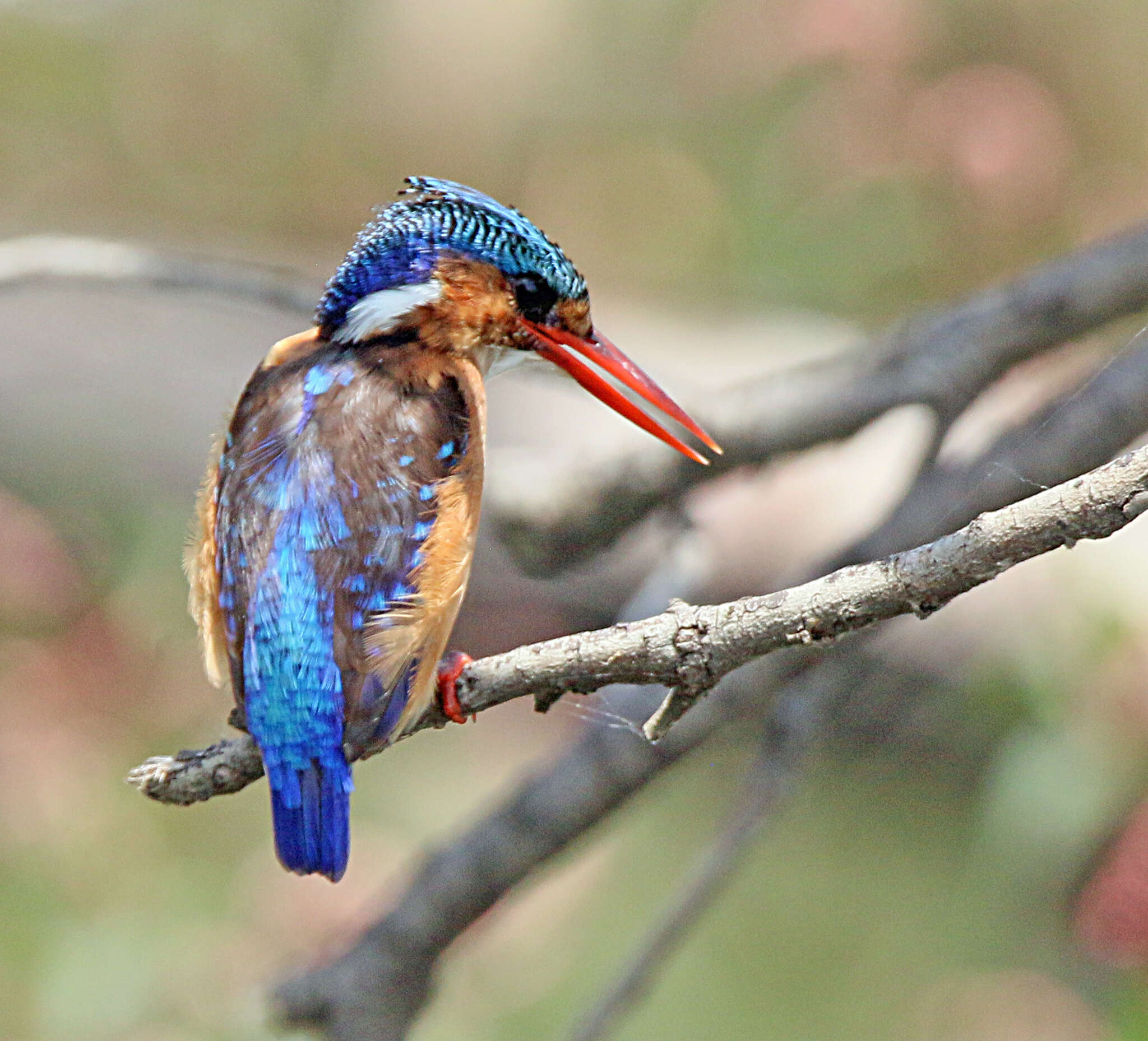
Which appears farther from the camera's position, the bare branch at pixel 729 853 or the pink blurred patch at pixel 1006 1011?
the pink blurred patch at pixel 1006 1011

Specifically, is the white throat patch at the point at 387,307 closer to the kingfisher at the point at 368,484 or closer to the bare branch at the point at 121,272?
the kingfisher at the point at 368,484

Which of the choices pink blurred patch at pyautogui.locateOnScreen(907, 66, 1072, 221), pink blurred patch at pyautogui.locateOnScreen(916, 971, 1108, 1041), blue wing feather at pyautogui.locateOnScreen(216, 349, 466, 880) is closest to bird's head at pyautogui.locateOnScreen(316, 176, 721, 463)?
blue wing feather at pyautogui.locateOnScreen(216, 349, 466, 880)

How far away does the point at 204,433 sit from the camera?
10.1 feet

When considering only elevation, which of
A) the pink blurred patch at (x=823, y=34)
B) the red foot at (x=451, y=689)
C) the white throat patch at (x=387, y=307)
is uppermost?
the pink blurred patch at (x=823, y=34)

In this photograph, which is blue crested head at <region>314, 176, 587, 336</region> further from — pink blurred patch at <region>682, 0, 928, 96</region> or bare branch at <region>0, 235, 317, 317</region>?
pink blurred patch at <region>682, 0, 928, 96</region>

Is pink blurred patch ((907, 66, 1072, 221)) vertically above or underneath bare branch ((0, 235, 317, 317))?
above

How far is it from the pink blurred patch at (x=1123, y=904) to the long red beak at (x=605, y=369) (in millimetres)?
682

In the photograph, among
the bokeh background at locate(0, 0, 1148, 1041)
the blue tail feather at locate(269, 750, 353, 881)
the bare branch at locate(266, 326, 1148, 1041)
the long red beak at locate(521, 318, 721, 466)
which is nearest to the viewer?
the blue tail feather at locate(269, 750, 353, 881)

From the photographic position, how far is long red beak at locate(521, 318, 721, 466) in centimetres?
141

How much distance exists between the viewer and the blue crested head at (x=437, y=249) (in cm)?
141

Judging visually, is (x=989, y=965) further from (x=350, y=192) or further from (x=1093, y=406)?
(x=350, y=192)

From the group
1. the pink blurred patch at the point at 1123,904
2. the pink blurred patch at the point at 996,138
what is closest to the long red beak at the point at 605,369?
the pink blurred patch at the point at 1123,904

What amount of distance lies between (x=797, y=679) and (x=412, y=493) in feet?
Answer: 1.78

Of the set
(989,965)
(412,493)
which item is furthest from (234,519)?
(989,965)
